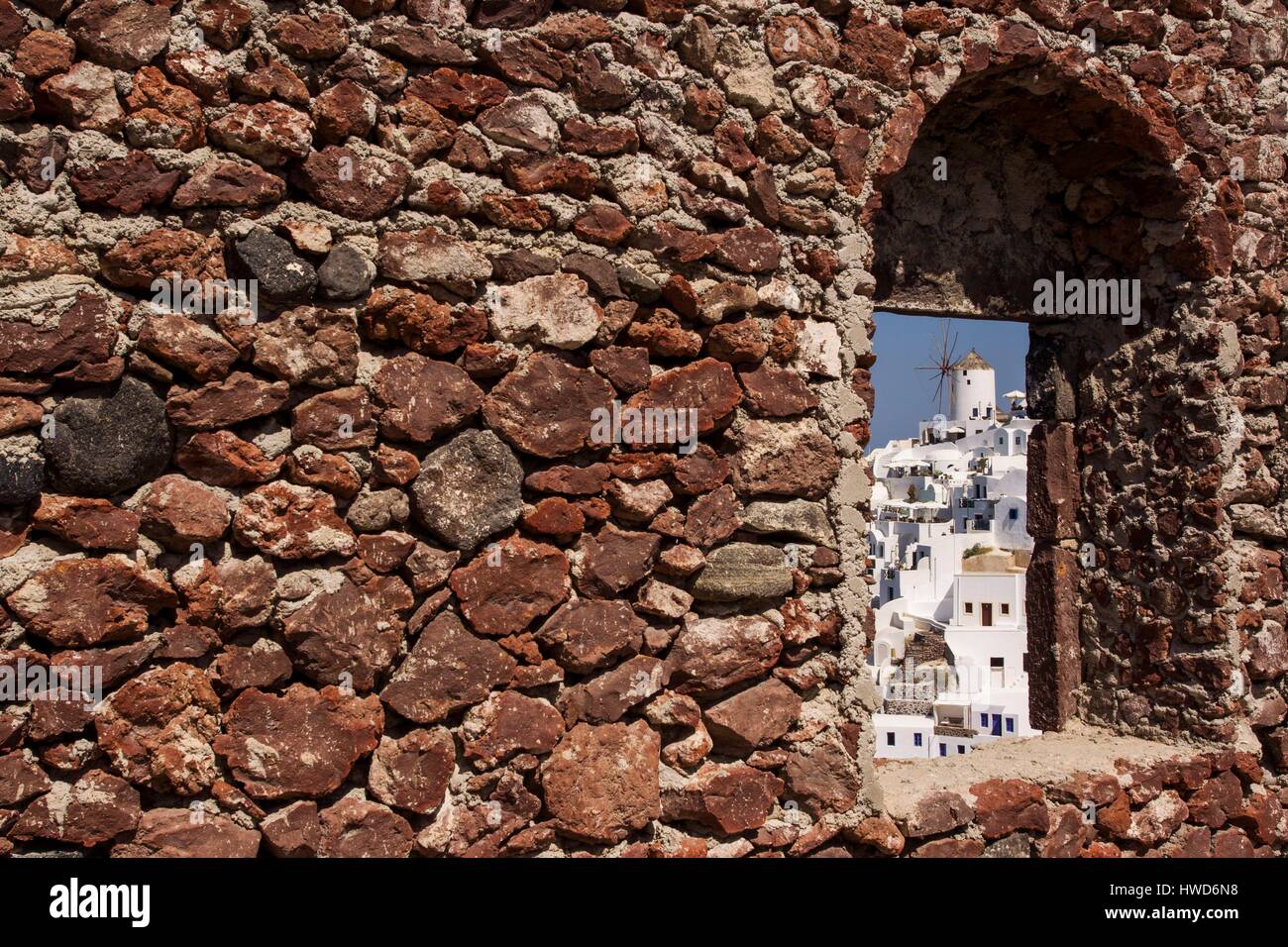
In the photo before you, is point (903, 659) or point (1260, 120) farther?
point (903, 659)

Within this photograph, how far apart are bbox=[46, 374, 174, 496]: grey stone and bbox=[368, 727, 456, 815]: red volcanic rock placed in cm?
91

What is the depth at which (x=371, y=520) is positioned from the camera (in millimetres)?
2658

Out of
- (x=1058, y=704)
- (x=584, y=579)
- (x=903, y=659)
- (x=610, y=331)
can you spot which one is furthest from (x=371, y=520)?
(x=903, y=659)

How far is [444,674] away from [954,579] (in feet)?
46.9

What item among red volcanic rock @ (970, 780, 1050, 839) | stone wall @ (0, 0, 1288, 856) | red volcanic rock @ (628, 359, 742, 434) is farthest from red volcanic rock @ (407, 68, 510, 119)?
red volcanic rock @ (970, 780, 1050, 839)

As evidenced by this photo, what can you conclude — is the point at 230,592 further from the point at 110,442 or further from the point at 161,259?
the point at 161,259

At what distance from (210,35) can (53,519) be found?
47.8 inches

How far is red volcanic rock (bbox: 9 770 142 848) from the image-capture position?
7.52ft

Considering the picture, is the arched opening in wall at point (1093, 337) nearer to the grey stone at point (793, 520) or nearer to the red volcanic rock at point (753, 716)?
the grey stone at point (793, 520)

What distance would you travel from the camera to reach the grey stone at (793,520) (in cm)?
320

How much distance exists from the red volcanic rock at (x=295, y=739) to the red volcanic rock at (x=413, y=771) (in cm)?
6

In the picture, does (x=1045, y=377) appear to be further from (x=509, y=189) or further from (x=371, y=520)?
(x=371, y=520)

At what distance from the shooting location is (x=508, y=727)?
110 inches

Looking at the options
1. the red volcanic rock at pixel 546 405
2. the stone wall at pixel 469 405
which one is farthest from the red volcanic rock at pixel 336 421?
the red volcanic rock at pixel 546 405
